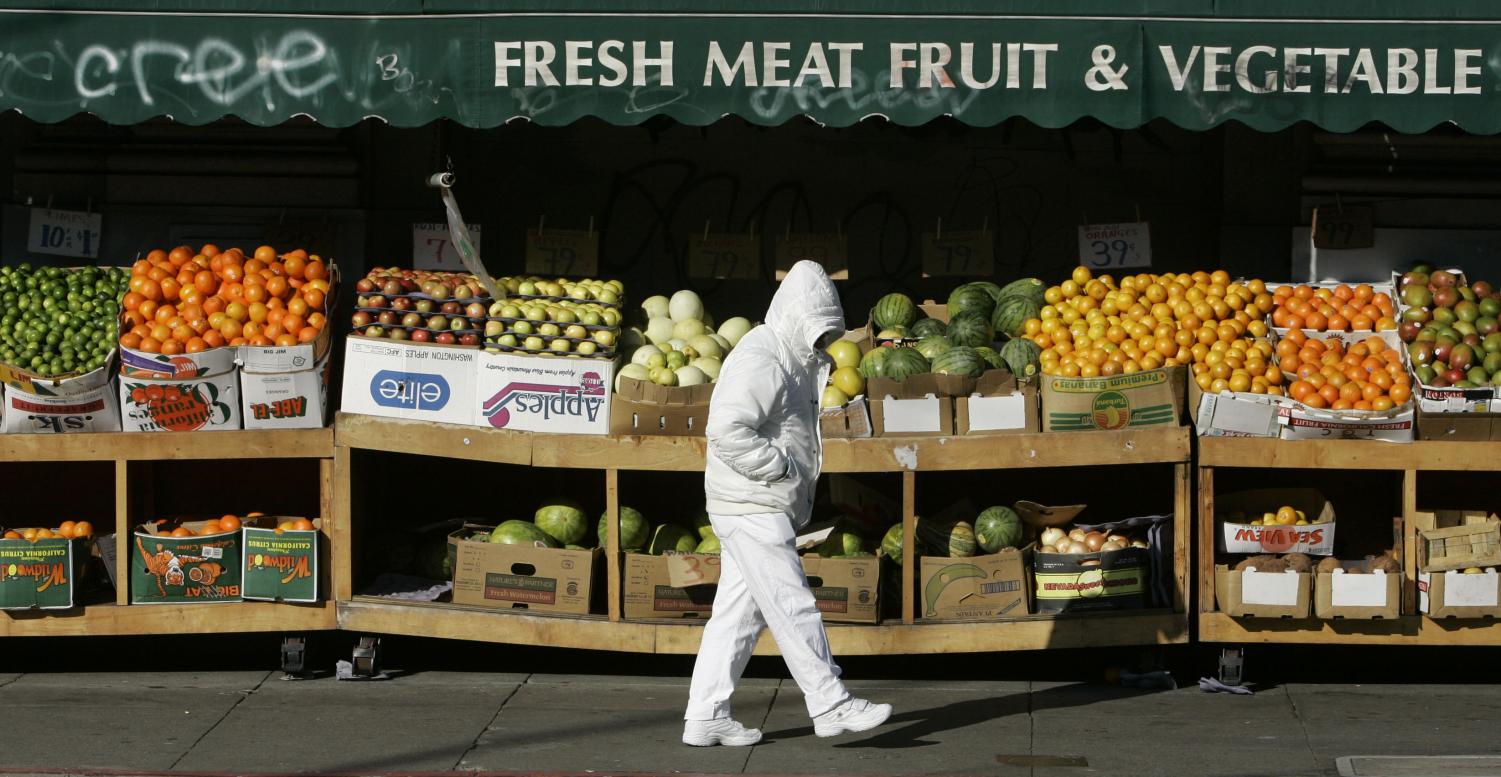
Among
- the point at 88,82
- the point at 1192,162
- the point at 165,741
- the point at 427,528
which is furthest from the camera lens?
the point at 1192,162

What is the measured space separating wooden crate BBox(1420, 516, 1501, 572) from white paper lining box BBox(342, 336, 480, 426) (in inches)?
169

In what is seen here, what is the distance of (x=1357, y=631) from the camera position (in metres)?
7.77

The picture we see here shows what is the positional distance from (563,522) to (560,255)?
1807 millimetres

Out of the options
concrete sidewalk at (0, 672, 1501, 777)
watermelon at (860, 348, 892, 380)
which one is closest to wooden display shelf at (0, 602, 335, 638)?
concrete sidewalk at (0, 672, 1501, 777)

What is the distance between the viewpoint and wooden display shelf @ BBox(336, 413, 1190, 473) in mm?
7727

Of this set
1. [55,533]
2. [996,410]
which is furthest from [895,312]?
[55,533]

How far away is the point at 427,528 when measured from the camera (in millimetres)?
8539

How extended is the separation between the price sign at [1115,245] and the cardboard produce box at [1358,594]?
2330 mm

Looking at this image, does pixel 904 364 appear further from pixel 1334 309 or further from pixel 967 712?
pixel 1334 309

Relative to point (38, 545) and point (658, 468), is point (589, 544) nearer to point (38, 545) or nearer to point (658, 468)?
point (658, 468)

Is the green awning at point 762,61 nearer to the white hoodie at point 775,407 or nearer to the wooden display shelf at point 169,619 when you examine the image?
the white hoodie at point 775,407

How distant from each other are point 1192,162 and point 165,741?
5921mm

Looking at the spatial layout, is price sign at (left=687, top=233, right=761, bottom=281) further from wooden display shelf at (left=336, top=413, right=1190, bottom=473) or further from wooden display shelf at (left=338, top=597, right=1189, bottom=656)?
wooden display shelf at (left=338, top=597, right=1189, bottom=656)

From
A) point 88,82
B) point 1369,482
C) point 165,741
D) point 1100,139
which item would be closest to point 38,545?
point 165,741
